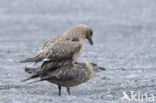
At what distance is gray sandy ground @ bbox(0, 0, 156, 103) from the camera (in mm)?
10188

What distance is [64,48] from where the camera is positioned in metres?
9.89

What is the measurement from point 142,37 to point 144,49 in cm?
247

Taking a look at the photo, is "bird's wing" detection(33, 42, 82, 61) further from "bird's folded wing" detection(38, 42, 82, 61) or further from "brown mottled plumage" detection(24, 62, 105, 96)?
"brown mottled plumage" detection(24, 62, 105, 96)

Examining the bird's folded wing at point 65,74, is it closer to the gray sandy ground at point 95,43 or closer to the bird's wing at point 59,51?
the bird's wing at point 59,51

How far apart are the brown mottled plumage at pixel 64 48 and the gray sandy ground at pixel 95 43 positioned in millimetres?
581

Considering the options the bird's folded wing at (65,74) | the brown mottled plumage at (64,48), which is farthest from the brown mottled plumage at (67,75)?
the brown mottled plumage at (64,48)

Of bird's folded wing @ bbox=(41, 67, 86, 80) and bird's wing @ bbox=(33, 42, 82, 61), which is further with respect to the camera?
bird's wing @ bbox=(33, 42, 82, 61)

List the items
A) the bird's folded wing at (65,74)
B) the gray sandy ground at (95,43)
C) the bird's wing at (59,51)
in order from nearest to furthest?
the bird's folded wing at (65,74), the bird's wing at (59,51), the gray sandy ground at (95,43)

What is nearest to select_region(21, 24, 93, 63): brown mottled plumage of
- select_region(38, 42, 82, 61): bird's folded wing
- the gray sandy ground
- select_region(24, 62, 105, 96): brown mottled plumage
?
select_region(38, 42, 82, 61): bird's folded wing

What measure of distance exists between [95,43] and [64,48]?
6.92 meters

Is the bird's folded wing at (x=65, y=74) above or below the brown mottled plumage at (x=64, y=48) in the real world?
below

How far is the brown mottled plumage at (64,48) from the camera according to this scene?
9680 mm

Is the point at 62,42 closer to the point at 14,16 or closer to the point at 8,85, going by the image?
the point at 8,85

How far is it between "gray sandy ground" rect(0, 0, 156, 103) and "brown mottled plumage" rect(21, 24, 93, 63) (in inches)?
22.9
